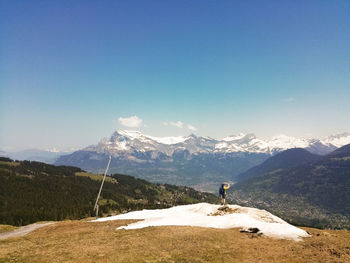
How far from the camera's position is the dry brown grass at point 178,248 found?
26.1 meters

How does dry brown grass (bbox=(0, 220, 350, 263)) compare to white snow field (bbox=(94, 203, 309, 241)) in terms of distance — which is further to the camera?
white snow field (bbox=(94, 203, 309, 241))

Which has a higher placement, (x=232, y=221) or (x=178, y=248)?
(x=232, y=221)

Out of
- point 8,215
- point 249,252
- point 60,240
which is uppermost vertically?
point 249,252

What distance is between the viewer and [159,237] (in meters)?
35.3

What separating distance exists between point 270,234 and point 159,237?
1778cm

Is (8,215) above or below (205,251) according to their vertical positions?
below

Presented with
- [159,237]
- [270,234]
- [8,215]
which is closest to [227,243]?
[270,234]

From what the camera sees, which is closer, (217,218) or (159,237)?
(159,237)

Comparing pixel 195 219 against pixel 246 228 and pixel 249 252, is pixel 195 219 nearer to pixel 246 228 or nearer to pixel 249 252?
pixel 246 228

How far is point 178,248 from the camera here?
30109mm

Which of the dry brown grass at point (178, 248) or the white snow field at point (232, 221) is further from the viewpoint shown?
the white snow field at point (232, 221)

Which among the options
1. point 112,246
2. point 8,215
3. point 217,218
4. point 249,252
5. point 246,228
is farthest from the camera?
point 8,215

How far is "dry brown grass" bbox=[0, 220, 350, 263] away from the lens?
85.7ft

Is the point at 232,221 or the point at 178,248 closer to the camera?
the point at 178,248
